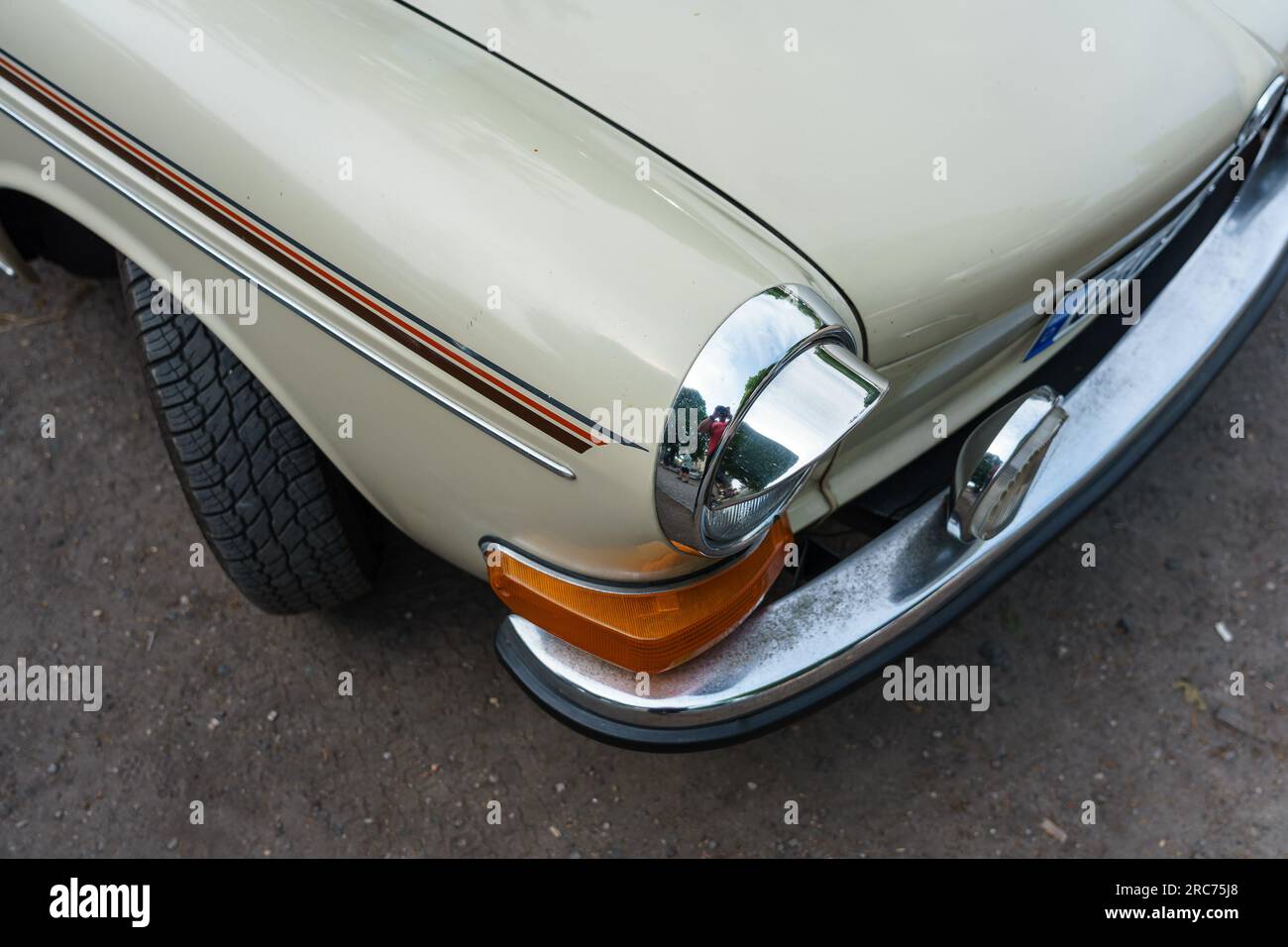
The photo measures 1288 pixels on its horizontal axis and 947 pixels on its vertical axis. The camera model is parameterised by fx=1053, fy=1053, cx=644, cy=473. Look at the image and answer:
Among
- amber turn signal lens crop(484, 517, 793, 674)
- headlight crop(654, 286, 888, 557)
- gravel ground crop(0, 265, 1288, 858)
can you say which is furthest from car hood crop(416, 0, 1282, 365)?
gravel ground crop(0, 265, 1288, 858)

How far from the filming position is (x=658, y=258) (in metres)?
1.33

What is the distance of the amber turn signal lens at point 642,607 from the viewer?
152 cm

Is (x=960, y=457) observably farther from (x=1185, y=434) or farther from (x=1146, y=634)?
(x=1185, y=434)

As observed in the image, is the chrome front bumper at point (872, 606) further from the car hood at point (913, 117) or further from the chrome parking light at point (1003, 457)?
the car hood at point (913, 117)

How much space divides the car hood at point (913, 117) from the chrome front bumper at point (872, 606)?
0.39 meters

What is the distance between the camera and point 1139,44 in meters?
1.59

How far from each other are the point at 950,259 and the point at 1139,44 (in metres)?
0.51

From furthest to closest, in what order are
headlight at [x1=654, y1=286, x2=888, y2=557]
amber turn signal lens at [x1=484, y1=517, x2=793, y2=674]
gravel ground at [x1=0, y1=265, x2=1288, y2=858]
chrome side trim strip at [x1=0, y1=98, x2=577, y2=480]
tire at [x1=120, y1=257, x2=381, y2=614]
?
gravel ground at [x1=0, y1=265, x2=1288, y2=858], tire at [x1=120, y1=257, x2=381, y2=614], amber turn signal lens at [x1=484, y1=517, x2=793, y2=674], chrome side trim strip at [x1=0, y1=98, x2=577, y2=480], headlight at [x1=654, y1=286, x2=888, y2=557]

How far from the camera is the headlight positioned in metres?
1.27

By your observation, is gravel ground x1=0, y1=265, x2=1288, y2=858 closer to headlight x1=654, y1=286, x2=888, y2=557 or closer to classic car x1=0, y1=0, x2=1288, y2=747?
classic car x1=0, y1=0, x2=1288, y2=747

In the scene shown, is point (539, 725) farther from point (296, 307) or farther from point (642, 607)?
point (296, 307)

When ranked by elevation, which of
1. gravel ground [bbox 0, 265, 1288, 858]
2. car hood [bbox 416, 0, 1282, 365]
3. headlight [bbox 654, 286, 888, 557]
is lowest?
gravel ground [bbox 0, 265, 1288, 858]
